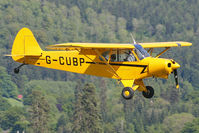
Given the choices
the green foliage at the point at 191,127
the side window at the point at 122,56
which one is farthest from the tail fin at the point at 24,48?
the green foliage at the point at 191,127

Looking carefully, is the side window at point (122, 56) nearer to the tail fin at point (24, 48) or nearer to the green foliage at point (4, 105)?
the tail fin at point (24, 48)

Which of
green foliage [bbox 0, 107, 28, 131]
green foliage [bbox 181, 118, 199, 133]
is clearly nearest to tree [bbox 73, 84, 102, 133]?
green foliage [bbox 181, 118, 199, 133]

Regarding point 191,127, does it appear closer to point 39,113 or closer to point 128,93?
point 39,113

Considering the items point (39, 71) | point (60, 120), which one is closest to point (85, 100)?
point (60, 120)

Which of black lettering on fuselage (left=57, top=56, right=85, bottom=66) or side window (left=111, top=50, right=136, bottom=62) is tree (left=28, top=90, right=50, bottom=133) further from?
side window (left=111, top=50, right=136, bottom=62)

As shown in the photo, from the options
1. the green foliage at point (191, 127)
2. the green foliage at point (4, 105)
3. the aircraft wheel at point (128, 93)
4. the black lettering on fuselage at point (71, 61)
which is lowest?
the green foliage at point (191, 127)

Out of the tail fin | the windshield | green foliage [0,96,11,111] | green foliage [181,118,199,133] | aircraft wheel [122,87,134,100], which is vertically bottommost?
green foliage [181,118,199,133]

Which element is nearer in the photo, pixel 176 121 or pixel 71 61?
pixel 71 61

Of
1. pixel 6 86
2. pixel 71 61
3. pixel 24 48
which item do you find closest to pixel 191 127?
pixel 6 86

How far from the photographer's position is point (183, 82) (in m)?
156

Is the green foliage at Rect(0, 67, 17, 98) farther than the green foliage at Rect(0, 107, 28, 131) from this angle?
Yes

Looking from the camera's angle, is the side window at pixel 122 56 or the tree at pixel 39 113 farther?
the tree at pixel 39 113

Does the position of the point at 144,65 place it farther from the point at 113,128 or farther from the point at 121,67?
the point at 113,128

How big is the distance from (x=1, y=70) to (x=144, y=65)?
140 m
